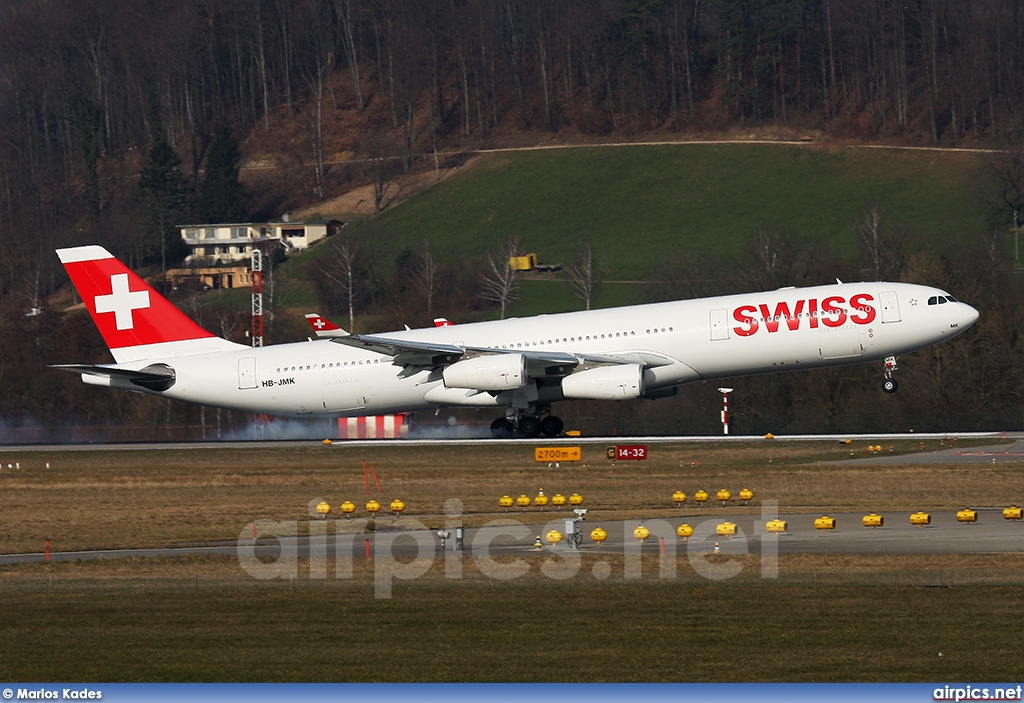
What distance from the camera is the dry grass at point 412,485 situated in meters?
32.3

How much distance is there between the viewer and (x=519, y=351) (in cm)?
4950

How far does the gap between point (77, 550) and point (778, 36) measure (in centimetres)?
15242

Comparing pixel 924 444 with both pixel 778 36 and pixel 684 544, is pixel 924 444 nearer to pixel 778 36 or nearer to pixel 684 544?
pixel 684 544

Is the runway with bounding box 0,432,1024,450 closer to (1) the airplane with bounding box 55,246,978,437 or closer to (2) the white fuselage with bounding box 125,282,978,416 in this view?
(1) the airplane with bounding box 55,246,978,437

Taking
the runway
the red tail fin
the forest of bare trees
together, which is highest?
the forest of bare trees

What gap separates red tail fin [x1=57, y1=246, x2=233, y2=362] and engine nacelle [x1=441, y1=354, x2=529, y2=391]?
10.9 m

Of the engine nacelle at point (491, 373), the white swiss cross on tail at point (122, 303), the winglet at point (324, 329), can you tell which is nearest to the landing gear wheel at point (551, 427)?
the engine nacelle at point (491, 373)

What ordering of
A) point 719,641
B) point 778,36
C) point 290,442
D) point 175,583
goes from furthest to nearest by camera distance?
point 778,36
point 290,442
point 175,583
point 719,641

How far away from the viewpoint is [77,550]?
28859mm

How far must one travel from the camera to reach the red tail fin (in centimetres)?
5291

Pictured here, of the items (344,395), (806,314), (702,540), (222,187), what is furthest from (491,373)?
(222,187)

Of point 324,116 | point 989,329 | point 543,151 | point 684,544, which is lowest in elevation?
point 684,544

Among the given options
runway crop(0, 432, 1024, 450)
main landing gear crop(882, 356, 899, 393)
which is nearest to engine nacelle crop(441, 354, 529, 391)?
runway crop(0, 432, 1024, 450)

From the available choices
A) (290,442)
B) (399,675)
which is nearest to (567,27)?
(290,442)
